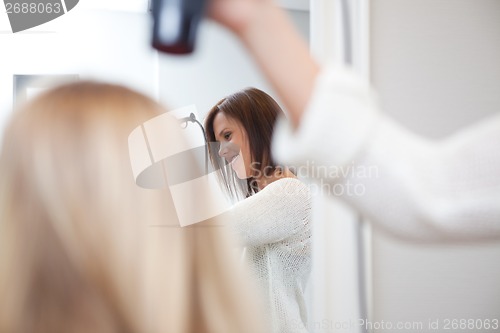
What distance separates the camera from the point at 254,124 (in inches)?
42.3

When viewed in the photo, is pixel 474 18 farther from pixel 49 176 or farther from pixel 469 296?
pixel 49 176

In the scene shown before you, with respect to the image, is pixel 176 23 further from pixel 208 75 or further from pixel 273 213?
pixel 208 75

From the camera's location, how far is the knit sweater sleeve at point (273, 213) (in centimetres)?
96

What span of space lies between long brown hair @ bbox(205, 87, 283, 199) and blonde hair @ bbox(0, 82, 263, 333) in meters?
0.68

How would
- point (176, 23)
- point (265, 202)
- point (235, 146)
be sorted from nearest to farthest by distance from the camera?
1. point (176, 23)
2. point (265, 202)
3. point (235, 146)

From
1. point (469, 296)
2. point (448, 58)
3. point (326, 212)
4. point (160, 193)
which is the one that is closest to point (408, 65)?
point (448, 58)

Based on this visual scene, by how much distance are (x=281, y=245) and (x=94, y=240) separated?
713 millimetres

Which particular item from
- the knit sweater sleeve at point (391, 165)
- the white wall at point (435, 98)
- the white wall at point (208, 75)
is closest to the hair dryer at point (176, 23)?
the knit sweater sleeve at point (391, 165)

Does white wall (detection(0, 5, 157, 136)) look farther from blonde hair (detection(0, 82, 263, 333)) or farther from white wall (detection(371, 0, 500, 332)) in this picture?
blonde hair (detection(0, 82, 263, 333))

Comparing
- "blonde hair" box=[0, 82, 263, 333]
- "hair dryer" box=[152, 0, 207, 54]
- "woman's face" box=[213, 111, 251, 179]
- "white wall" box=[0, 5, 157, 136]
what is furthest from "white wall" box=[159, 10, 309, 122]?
"hair dryer" box=[152, 0, 207, 54]

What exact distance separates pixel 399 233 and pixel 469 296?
85 cm

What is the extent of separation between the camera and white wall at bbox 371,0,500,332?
0.99 metres

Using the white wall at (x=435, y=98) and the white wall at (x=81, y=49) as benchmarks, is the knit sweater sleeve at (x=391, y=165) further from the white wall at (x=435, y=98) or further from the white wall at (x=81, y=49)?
the white wall at (x=81, y=49)

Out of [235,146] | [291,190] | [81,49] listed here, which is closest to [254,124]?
[235,146]
